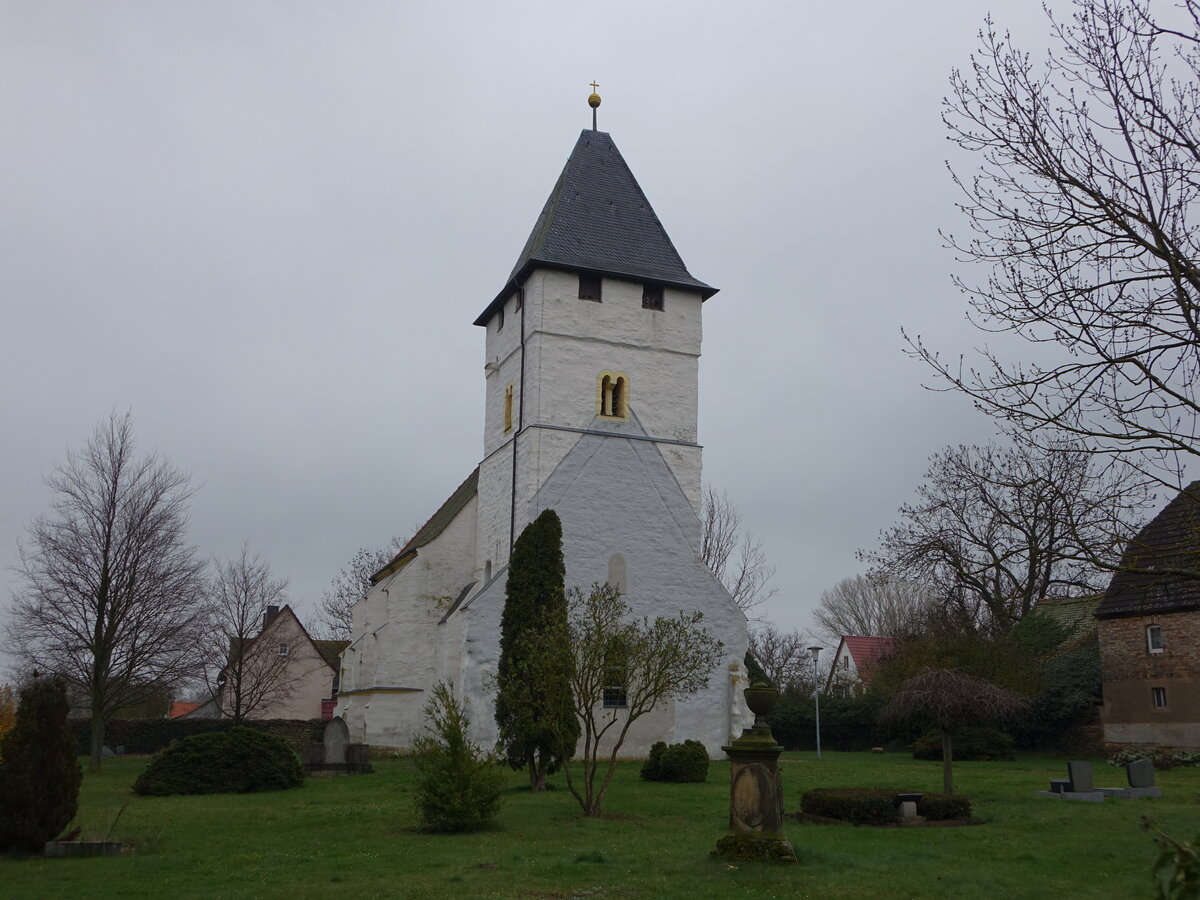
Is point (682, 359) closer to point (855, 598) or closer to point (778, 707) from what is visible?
point (778, 707)

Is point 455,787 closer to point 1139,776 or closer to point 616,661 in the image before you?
point 616,661

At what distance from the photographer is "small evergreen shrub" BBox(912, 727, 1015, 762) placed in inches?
1153

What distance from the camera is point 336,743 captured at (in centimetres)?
2316

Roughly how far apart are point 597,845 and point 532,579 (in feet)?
30.5

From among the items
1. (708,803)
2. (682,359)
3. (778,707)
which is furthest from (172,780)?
(778,707)

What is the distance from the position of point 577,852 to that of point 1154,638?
2297cm

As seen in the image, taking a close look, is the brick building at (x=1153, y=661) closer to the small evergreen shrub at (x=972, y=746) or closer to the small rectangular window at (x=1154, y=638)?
the small rectangular window at (x=1154, y=638)

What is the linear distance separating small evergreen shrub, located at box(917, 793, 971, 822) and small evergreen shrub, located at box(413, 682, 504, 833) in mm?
Answer: 6124

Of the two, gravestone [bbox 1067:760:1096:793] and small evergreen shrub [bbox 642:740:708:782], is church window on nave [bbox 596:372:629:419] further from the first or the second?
gravestone [bbox 1067:760:1096:793]

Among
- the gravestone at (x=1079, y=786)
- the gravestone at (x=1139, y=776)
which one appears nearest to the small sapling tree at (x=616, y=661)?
the gravestone at (x=1079, y=786)

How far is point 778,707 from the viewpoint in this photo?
37.5m

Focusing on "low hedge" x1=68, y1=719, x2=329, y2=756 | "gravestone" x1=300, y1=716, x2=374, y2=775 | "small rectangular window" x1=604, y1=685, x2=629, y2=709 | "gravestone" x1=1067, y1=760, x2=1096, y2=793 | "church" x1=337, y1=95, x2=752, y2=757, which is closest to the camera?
"gravestone" x1=1067, y1=760, x2=1096, y2=793

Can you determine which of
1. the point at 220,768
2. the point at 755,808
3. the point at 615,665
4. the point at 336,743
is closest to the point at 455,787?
the point at 615,665

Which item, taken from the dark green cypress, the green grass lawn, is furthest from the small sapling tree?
the green grass lawn
